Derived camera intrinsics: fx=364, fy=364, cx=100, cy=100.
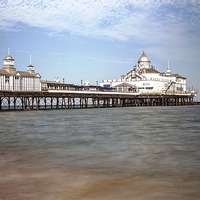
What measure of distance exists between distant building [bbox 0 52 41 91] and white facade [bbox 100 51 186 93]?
112 ft

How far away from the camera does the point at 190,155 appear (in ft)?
48.8

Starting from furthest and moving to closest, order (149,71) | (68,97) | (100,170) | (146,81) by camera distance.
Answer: (149,71), (146,81), (68,97), (100,170)

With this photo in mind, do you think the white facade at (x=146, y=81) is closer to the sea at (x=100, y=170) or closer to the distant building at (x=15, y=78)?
the distant building at (x=15, y=78)

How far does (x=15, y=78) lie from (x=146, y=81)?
44857 millimetres

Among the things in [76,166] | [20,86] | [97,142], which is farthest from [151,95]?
[76,166]

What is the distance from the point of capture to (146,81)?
101 meters

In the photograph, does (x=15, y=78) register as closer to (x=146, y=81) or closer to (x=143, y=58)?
(x=146, y=81)

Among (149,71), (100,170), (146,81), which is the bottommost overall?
(100,170)

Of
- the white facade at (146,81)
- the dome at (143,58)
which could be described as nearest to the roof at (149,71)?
the white facade at (146,81)

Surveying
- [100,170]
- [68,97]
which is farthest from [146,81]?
[100,170]

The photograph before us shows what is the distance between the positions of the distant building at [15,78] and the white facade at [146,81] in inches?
1342

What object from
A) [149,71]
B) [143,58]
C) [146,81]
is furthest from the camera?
[143,58]

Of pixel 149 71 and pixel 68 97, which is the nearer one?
pixel 68 97

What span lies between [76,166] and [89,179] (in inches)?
76.8
